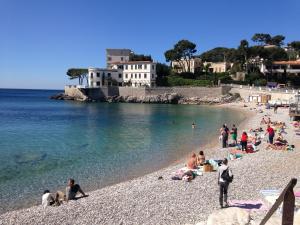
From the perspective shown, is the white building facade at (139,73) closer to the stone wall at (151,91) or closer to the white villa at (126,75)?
the white villa at (126,75)

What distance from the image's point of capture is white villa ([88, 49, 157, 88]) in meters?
87.6

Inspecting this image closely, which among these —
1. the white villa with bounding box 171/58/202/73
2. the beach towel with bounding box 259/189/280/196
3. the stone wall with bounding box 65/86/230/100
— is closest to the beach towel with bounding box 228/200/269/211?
the beach towel with bounding box 259/189/280/196

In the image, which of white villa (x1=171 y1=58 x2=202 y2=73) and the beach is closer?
the beach

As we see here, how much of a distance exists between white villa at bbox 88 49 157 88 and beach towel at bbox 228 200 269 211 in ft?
250

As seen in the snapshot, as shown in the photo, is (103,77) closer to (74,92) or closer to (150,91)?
(74,92)

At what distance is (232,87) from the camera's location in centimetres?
7638

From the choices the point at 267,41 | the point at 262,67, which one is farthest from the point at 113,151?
the point at 267,41

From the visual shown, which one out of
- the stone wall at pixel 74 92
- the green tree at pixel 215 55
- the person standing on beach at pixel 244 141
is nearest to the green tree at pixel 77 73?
the stone wall at pixel 74 92

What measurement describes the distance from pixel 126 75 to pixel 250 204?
3199 inches

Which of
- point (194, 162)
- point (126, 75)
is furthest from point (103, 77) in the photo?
point (194, 162)

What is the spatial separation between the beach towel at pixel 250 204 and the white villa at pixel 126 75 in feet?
250

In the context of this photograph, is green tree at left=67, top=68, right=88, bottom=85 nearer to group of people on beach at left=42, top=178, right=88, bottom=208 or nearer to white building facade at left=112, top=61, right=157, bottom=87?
white building facade at left=112, top=61, right=157, bottom=87

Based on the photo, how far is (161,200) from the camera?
40.6ft

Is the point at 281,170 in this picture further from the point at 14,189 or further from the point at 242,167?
the point at 14,189
